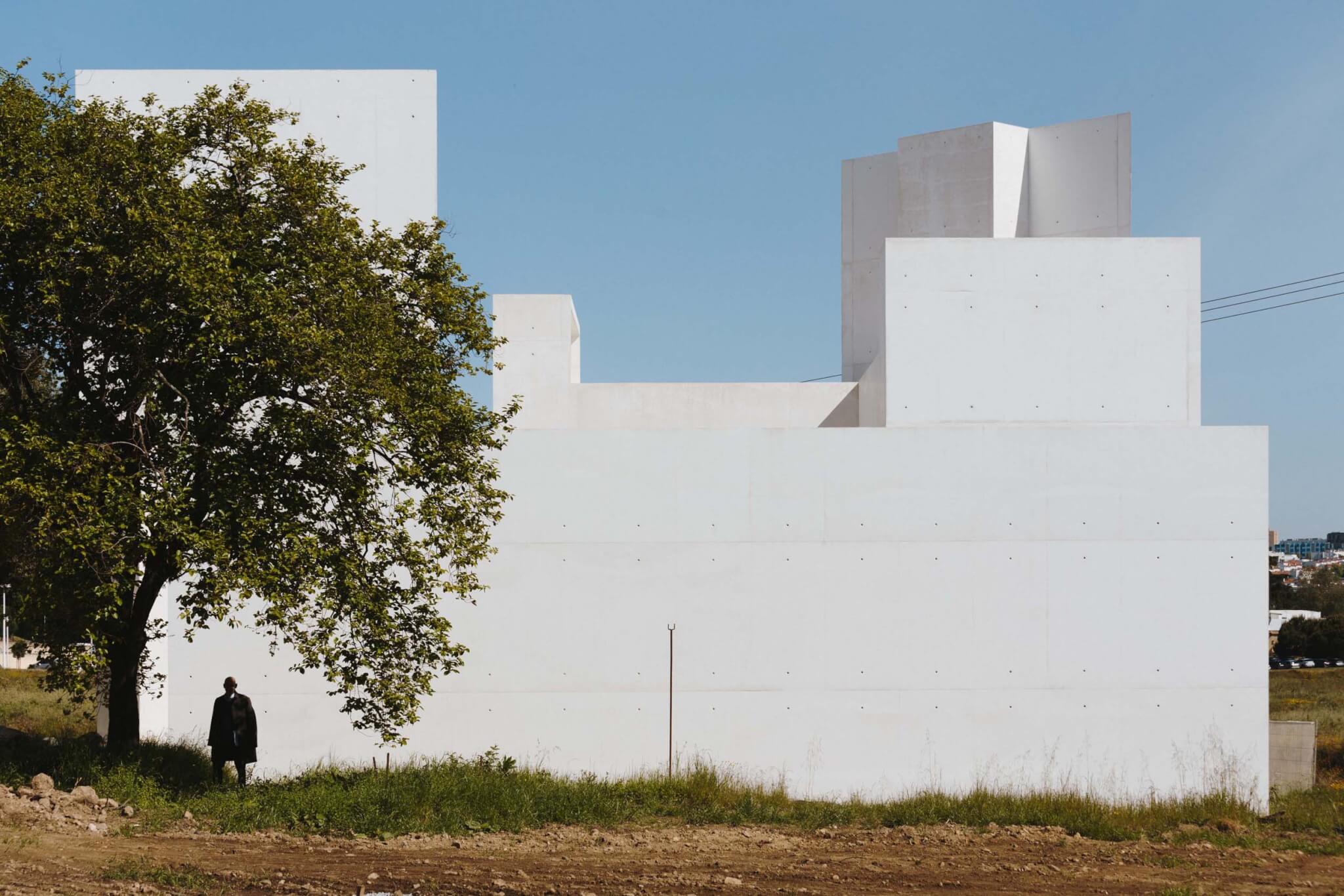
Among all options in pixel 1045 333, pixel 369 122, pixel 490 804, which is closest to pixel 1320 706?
pixel 1045 333

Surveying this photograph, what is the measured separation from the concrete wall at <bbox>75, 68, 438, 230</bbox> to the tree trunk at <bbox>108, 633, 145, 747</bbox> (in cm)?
843

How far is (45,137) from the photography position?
454 inches

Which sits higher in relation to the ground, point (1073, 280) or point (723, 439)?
point (1073, 280)

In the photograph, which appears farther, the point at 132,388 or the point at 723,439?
the point at 723,439

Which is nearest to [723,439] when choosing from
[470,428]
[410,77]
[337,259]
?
[470,428]

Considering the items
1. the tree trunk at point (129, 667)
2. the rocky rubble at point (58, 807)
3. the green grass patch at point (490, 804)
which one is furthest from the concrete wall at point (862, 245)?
the rocky rubble at point (58, 807)

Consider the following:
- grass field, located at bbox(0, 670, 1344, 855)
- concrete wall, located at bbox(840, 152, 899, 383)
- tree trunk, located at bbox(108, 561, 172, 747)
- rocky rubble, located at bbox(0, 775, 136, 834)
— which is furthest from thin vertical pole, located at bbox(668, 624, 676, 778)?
concrete wall, located at bbox(840, 152, 899, 383)

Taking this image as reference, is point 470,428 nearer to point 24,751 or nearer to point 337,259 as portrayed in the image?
point 337,259

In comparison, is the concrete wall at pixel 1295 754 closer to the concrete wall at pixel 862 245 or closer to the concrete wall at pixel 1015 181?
the concrete wall at pixel 1015 181

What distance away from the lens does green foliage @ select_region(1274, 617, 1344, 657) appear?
59.7 m

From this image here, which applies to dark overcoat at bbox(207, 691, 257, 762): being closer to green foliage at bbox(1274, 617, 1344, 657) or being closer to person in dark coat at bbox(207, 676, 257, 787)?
person in dark coat at bbox(207, 676, 257, 787)

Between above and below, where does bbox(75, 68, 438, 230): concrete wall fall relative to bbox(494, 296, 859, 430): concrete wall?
above

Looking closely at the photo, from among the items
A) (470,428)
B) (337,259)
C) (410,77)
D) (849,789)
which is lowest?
(849,789)

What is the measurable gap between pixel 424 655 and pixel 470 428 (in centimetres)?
263
